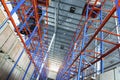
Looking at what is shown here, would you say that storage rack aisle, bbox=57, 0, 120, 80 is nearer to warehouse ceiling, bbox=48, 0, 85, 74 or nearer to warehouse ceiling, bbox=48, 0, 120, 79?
warehouse ceiling, bbox=48, 0, 120, 79

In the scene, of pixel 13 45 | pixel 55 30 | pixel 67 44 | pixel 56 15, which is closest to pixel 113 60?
pixel 67 44

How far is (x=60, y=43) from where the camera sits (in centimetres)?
1877

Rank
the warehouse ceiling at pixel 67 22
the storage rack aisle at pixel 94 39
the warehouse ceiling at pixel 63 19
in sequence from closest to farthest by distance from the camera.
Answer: the storage rack aisle at pixel 94 39 → the warehouse ceiling at pixel 67 22 → the warehouse ceiling at pixel 63 19

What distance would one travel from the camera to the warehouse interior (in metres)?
5.57

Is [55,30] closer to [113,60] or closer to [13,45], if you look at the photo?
[113,60]

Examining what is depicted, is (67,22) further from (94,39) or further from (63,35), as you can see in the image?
(94,39)

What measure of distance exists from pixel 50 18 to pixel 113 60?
823 centimetres

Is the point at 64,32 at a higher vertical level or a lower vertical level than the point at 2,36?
higher

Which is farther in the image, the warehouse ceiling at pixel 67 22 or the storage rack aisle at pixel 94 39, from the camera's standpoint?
the warehouse ceiling at pixel 67 22

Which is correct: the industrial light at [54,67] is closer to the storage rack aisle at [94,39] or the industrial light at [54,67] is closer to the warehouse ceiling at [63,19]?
the warehouse ceiling at [63,19]

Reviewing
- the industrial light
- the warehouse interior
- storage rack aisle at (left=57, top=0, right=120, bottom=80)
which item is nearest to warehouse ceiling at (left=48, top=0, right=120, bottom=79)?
the warehouse interior

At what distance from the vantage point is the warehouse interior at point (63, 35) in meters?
5.57

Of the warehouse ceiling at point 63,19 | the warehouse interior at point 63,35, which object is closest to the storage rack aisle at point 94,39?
the warehouse interior at point 63,35

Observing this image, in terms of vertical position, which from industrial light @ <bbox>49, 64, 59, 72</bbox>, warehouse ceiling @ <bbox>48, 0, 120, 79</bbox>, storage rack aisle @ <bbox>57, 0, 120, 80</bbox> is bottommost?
storage rack aisle @ <bbox>57, 0, 120, 80</bbox>
